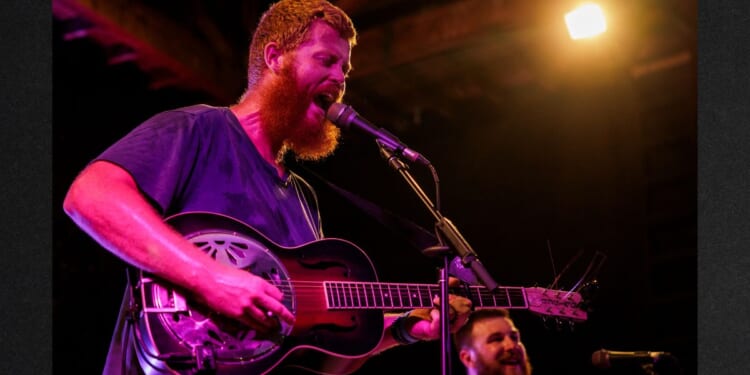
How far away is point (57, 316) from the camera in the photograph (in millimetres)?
2658

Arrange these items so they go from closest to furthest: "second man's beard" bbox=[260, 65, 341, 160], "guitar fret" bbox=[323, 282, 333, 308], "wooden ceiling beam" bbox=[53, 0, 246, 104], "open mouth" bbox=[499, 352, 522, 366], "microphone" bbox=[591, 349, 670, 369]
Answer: "guitar fret" bbox=[323, 282, 333, 308]
"second man's beard" bbox=[260, 65, 341, 160]
"microphone" bbox=[591, 349, 670, 369]
"wooden ceiling beam" bbox=[53, 0, 246, 104]
"open mouth" bbox=[499, 352, 522, 366]

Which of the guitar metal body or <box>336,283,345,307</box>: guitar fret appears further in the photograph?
<box>336,283,345,307</box>: guitar fret

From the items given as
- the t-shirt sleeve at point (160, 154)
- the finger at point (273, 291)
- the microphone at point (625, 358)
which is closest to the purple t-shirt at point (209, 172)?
the t-shirt sleeve at point (160, 154)

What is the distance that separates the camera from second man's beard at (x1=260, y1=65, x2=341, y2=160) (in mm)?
2242

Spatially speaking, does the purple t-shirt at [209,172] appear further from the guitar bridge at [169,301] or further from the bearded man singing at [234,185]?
the guitar bridge at [169,301]

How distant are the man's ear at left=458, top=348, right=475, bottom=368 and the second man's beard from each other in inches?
99.4

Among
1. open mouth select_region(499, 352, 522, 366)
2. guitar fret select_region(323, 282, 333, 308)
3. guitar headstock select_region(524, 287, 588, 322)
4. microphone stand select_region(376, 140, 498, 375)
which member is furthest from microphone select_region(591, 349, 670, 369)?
open mouth select_region(499, 352, 522, 366)

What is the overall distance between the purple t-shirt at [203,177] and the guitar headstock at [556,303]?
680 mm

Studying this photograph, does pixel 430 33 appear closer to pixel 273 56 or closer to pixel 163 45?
pixel 163 45

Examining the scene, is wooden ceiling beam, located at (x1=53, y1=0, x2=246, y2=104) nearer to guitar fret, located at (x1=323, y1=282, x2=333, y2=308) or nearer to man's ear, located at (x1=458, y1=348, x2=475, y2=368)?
guitar fret, located at (x1=323, y1=282, x2=333, y2=308)

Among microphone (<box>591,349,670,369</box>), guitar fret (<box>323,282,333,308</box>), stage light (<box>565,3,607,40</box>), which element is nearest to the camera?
guitar fret (<box>323,282,333,308</box>)

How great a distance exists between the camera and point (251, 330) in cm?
178

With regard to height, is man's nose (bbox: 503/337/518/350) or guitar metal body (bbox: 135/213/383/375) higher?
man's nose (bbox: 503/337/518/350)

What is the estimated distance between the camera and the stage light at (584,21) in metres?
3.65
